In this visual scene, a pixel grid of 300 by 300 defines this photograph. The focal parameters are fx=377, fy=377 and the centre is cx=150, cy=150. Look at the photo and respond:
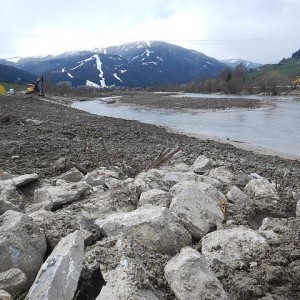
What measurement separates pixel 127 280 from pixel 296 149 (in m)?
16.0

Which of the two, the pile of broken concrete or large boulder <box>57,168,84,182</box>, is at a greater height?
the pile of broken concrete

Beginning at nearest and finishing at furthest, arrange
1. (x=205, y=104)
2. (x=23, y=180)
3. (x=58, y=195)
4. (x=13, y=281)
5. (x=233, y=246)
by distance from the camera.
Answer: (x=13, y=281) < (x=233, y=246) < (x=58, y=195) < (x=23, y=180) < (x=205, y=104)

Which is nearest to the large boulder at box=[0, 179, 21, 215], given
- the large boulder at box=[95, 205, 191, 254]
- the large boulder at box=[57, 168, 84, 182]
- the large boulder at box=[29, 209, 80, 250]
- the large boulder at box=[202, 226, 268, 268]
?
the large boulder at box=[57, 168, 84, 182]

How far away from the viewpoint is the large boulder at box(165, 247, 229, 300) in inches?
117

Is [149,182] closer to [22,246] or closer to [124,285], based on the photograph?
[22,246]

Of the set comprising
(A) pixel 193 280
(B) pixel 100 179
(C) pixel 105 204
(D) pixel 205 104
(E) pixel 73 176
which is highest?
(A) pixel 193 280

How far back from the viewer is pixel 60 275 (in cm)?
292

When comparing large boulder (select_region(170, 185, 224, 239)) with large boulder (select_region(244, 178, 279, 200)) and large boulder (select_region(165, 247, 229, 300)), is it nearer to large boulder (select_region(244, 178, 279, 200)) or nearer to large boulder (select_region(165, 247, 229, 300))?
large boulder (select_region(165, 247, 229, 300))

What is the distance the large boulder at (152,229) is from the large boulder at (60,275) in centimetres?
73

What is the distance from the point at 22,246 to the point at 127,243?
97 cm

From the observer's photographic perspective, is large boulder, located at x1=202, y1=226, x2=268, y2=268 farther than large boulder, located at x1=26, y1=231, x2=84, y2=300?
Yes

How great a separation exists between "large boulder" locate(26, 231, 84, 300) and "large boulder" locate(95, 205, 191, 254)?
733 mm

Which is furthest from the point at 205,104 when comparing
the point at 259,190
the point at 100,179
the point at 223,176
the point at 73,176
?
the point at 259,190

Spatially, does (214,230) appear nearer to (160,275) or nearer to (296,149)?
(160,275)
